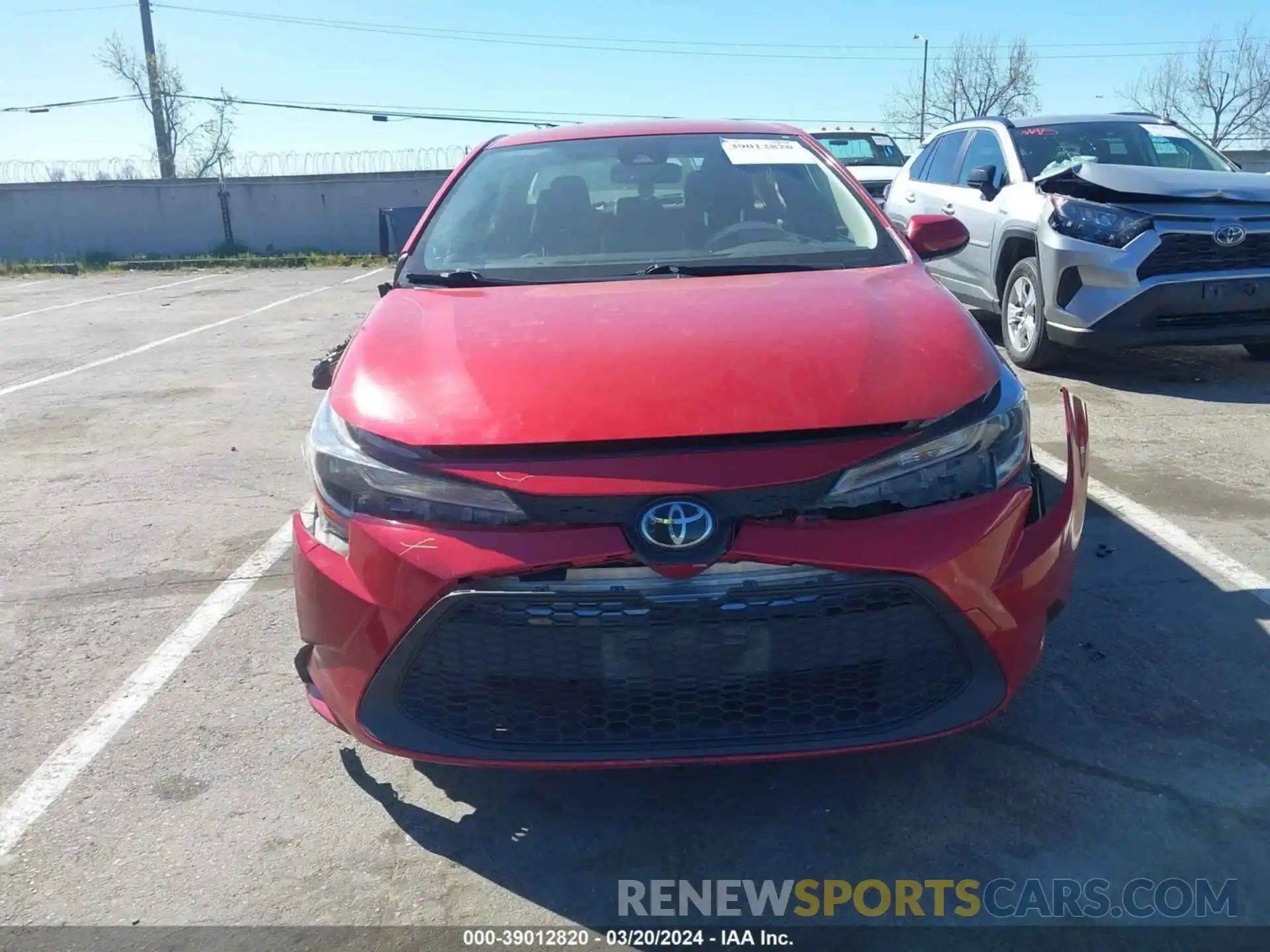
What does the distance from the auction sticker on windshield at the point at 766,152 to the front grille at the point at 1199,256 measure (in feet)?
10.2

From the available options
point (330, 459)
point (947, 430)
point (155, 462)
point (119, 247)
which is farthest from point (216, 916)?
point (119, 247)

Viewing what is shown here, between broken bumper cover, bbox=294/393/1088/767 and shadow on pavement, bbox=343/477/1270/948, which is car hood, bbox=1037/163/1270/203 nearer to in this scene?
shadow on pavement, bbox=343/477/1270/948

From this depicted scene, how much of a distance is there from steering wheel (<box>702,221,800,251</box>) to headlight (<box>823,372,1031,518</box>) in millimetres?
1269

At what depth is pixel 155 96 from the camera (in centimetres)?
4075

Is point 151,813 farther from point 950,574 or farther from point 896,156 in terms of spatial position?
point 896,156

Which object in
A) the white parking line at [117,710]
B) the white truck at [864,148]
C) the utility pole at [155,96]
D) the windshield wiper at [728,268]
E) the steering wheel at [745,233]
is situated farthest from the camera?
the utility pole at [155,96]

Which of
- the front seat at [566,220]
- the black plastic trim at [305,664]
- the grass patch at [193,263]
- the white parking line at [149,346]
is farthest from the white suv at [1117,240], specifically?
the grass patch at [193,263]

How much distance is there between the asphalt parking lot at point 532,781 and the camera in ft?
7.58

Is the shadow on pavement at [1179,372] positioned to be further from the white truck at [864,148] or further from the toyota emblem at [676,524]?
the white truck at [864,148]

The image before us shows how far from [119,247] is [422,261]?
28.8 meters

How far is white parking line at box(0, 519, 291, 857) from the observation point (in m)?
2.65

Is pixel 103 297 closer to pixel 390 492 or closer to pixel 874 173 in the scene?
pixel 874 173

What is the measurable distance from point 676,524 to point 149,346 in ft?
31.7

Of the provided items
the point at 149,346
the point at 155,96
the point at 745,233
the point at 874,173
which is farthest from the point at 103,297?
the point at 155,96
